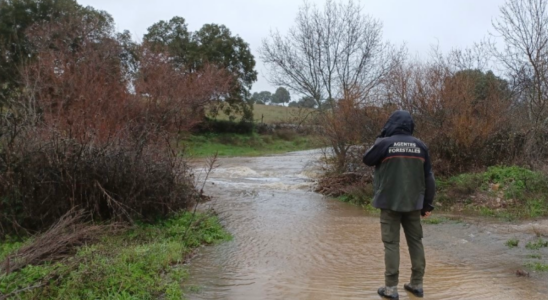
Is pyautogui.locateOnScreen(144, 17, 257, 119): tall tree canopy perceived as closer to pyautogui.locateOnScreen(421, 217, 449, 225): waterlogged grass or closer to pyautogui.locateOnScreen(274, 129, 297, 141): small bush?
pyautogui.locateOnScreen(274, 129, 297, 141): small bush

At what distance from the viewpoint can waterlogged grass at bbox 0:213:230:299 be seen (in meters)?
5.04

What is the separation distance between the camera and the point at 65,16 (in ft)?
97.0

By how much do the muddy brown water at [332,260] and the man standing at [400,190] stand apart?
1.33ft

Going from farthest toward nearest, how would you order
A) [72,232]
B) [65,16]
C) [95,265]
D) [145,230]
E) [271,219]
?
1. [65,16]
2. [271,219]
3. [145,230]
4. [72,232]
5. [95,265]

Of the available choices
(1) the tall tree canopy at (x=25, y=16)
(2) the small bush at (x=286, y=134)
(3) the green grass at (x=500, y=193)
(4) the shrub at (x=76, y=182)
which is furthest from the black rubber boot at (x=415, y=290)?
(2) the small bush at (x=286, y=134)

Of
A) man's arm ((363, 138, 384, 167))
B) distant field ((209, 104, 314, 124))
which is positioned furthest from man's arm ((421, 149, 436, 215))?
distant field ((209, 104, 314, 124))

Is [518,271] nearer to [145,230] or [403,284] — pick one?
[403,284]

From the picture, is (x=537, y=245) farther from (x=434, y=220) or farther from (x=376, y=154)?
(x=376, y=154)

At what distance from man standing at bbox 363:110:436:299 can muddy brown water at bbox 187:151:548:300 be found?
405 millimetres

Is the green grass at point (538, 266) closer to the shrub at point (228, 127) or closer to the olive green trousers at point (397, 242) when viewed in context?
the olive green trousers at point (397, 242)

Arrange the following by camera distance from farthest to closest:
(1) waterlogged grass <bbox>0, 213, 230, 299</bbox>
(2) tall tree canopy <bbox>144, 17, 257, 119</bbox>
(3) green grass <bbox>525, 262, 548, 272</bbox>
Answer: (2) tall tree canopy <bbox>144, 17, 257, 119</bbox>
(3) green grass <bbox>525, 262, 548, 272</bbox>
(1) waterlogged grass <bbox>0, 213, 230, 299</bbox>

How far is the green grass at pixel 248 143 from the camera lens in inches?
1527

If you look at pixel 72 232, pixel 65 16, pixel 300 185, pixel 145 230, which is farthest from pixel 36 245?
pixel 65 16

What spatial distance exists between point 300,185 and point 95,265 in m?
12.9
